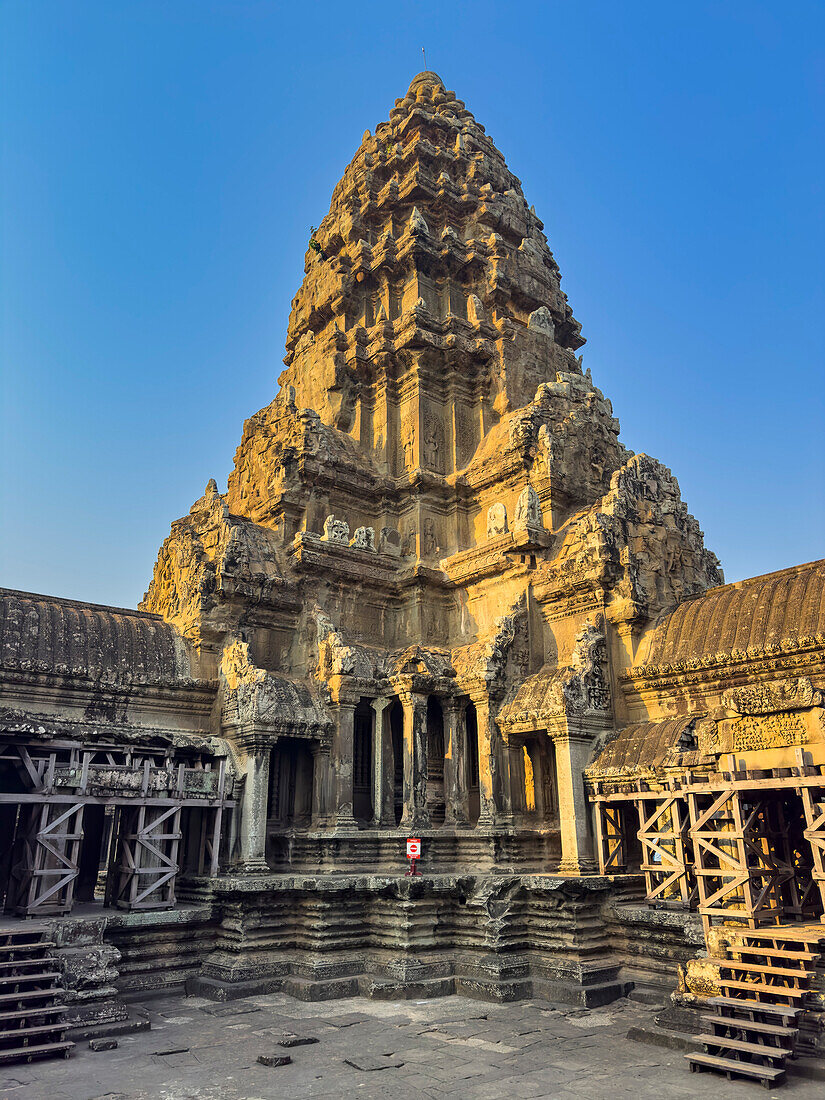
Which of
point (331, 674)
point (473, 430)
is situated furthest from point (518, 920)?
point (473, 430)

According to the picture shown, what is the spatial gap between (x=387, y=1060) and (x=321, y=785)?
7965mm

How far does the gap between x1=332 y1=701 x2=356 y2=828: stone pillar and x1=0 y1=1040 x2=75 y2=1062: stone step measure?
7.68 meters

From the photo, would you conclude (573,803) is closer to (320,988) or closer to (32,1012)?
(320,988)

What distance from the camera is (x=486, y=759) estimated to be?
17109 mm

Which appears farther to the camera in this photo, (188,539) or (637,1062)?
(188,539)

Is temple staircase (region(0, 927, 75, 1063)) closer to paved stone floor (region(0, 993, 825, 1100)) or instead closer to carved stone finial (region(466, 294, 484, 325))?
paved stone floor (region(0, 993, 825, 1100))

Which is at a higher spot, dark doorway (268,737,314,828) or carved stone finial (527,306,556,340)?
carved stone finial (527,306,556,340)

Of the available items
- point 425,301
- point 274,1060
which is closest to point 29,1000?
point 274,1060

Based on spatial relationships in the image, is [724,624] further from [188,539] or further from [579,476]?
[188,539]

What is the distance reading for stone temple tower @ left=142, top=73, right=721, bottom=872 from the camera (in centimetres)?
1691

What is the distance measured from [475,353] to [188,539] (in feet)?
34.3

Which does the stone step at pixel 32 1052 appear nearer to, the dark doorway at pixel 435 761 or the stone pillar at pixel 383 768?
the stone pillar at pixel 383 768

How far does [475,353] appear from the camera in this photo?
24.6 metres

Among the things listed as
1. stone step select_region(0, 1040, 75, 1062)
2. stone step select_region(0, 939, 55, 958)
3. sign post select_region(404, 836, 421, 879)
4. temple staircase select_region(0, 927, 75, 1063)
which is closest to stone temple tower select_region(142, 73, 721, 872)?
sign post select_region(404, 836, 421, 879)
